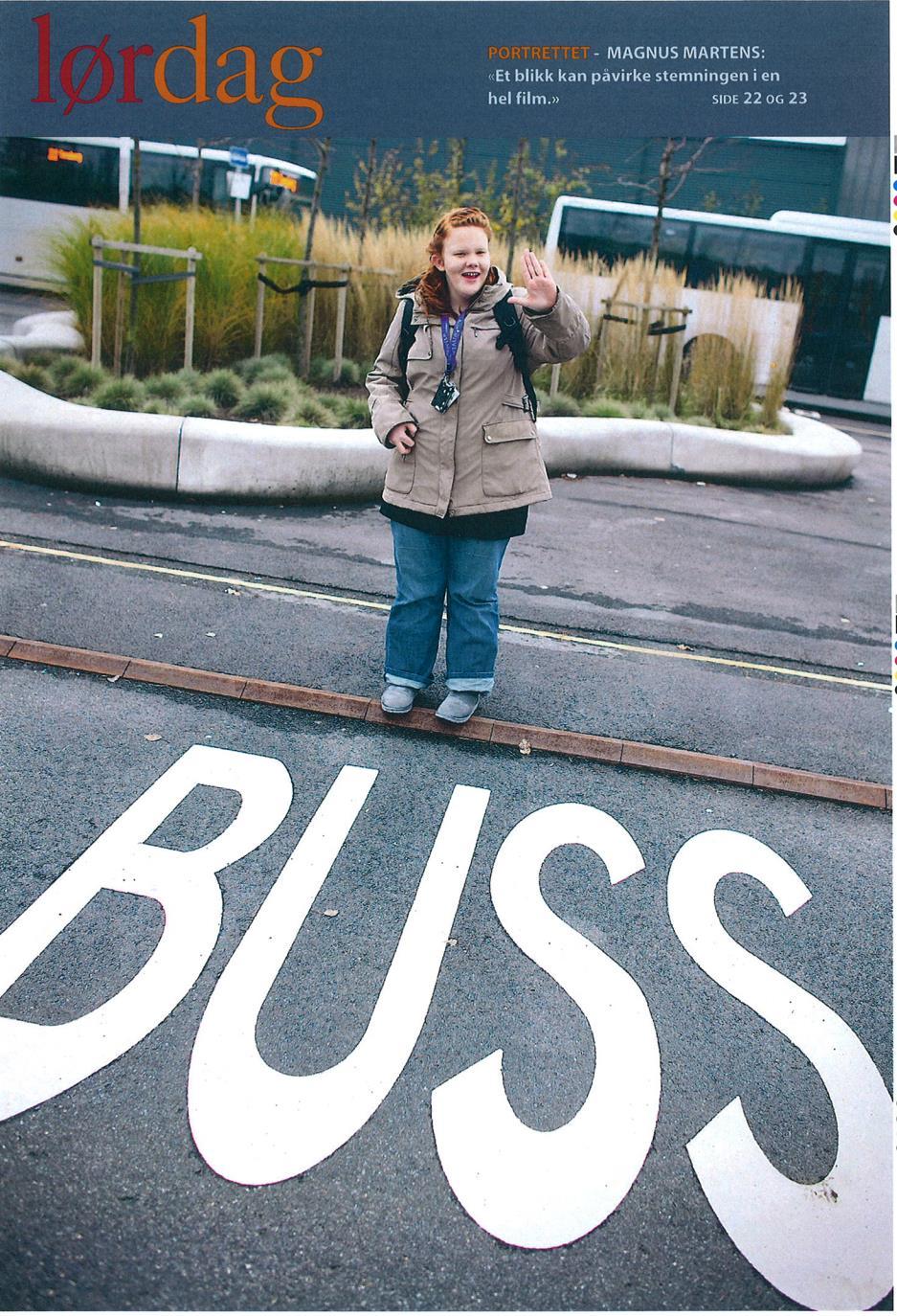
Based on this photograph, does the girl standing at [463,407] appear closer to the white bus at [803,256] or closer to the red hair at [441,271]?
the red hair at [441,271]

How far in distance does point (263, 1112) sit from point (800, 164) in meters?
27.1

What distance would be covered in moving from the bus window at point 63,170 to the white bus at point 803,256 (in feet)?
24.9

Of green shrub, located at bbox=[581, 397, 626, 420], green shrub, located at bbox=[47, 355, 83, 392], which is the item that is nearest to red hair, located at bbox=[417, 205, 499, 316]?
green shrub, located at bbox=[47, 355, 83, 392]

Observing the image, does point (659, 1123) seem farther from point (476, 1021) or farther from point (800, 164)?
point (800, 164)

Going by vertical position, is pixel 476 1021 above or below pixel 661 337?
below

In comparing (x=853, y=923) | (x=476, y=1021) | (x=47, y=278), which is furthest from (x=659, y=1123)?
(x=47, y=278)

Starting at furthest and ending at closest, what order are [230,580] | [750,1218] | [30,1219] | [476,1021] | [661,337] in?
1. [661,337]
2. [230,580]
3. [476,1021]
4. [750,1218]
5. [30,1219]

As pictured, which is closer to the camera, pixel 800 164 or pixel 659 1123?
pixel 659 1123

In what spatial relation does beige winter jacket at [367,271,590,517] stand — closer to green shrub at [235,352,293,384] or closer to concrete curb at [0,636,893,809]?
concrete curb at [0,636,893,809]

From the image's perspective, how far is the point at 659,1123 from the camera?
254 cm

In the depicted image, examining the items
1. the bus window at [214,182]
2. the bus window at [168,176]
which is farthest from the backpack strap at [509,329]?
the bus window at [214,182]

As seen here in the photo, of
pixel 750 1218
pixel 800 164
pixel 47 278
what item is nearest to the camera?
pixel 750 1218

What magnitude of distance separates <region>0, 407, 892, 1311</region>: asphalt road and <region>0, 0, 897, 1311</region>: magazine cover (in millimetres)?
13

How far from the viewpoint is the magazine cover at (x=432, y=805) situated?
2.25 meters
